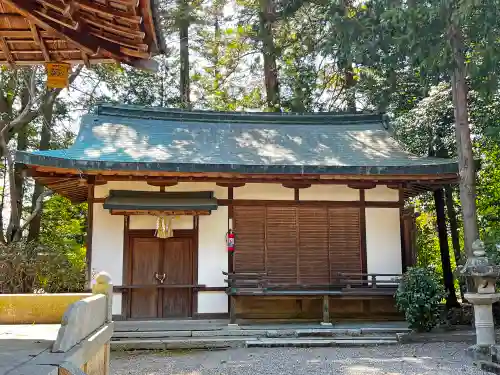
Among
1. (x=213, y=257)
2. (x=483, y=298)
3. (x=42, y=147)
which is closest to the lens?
(x=483, y=298)

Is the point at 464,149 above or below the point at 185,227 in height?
above

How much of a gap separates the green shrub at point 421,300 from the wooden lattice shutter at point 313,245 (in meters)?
1.72

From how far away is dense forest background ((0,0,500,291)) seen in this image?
28.9ft

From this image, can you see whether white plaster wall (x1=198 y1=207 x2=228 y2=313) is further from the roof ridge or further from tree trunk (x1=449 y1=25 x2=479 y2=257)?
tree trunk (x1=449 y1=25 x2=479 y2=257)

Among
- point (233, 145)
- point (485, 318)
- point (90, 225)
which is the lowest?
point (485, 318)

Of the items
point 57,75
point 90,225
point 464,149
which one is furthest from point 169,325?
point 464,149

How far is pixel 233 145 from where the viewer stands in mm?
11016

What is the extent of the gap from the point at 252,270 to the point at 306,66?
35.2 feet

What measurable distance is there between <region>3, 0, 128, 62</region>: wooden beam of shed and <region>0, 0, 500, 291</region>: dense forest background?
11.2ft

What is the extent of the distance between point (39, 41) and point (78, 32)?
45cm

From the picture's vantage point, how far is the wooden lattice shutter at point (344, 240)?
971 centimetres

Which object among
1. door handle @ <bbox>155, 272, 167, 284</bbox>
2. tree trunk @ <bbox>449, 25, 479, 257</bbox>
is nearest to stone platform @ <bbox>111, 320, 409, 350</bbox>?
door handle @ <bbox>155, 272, 167, 284</bbox>

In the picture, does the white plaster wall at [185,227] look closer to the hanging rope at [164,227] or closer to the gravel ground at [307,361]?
the hanging rope at [164,227]

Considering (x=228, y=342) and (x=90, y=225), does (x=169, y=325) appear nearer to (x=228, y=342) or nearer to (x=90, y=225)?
(x=228, y=342)
